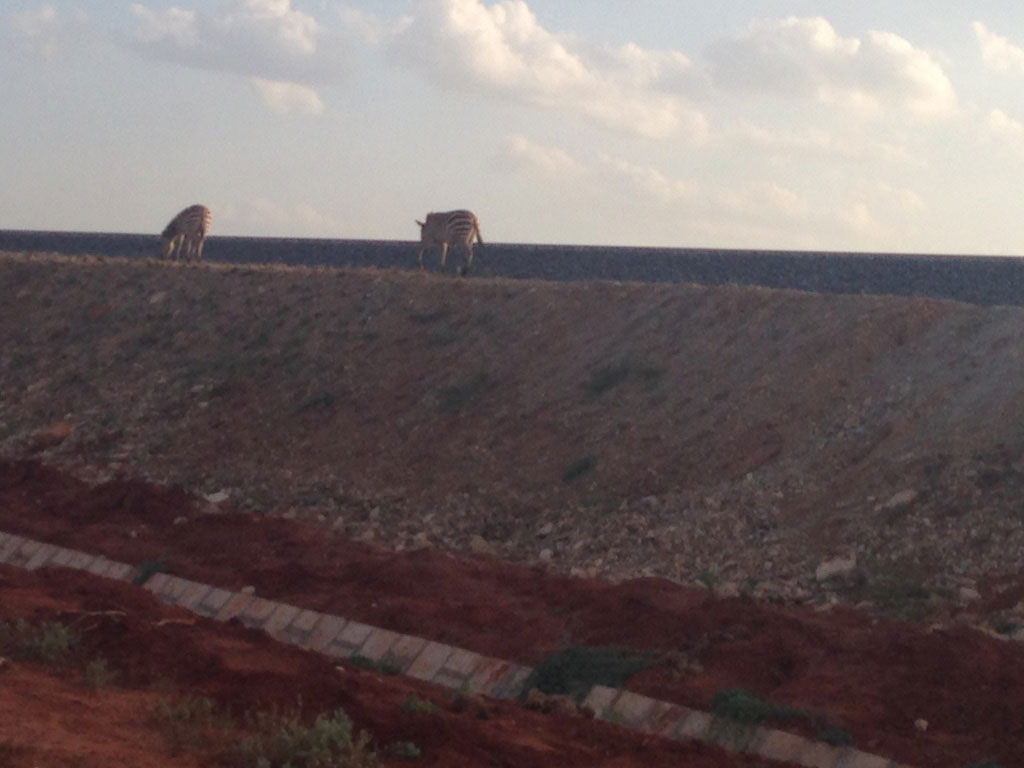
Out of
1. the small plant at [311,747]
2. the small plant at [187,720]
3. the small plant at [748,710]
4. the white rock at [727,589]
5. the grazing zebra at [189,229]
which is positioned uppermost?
the grazing zebra at [189,229]

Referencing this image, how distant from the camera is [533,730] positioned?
962cm

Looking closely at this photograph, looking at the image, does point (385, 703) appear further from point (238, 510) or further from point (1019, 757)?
point (238, 510)

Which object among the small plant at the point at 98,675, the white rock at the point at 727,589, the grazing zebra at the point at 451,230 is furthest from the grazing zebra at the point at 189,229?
the small plant at the point at 98,675

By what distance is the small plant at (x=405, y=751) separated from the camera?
833 centimetres

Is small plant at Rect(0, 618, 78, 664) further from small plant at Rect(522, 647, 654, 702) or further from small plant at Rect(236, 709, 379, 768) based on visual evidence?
small plant at Rect(522, 647, 654, 702)

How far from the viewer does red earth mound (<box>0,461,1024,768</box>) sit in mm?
9867

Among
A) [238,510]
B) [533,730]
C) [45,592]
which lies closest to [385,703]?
[533,730]

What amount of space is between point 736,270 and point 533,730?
21931 mm

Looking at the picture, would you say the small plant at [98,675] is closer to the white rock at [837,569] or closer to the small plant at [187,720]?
the small plant at [187,720]

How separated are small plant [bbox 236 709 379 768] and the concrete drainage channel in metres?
3.17

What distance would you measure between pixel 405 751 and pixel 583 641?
181 inches

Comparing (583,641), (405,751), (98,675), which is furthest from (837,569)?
(98,675)

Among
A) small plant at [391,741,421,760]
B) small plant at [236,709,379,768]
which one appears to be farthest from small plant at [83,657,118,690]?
small plant at [391,741,421,760]

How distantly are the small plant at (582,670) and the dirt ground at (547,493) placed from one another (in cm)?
32
